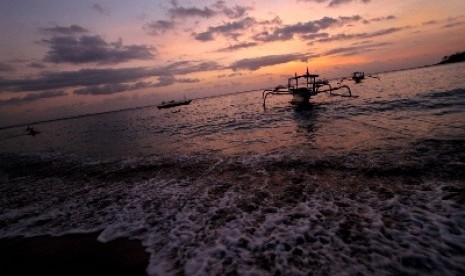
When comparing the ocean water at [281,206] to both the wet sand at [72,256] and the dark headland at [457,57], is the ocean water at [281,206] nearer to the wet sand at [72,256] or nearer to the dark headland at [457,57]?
the wet sand at [72,256]

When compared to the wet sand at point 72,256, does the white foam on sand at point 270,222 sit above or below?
below

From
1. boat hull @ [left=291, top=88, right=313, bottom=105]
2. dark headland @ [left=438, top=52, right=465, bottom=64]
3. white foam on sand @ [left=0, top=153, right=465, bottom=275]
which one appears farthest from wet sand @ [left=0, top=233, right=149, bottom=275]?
dark headland @ [left=438, top=52, right=465, bottom=64]

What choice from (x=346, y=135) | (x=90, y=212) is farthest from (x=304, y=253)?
(x=346, y=135)

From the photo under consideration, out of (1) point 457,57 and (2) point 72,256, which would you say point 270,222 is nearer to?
(2) point 72,256

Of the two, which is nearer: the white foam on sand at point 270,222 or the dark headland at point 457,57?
the white foam on sand at point 270,222

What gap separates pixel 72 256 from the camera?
19.5 ft

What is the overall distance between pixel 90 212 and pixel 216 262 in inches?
233

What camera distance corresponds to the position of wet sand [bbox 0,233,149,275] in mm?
5391

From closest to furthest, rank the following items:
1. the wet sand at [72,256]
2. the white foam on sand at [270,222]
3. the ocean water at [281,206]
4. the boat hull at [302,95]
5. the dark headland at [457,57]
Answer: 1. the white foam on sand at [270,222]
2. the ocean water at [281,206]
3. the wet sand at [72,256]
4. the boat hull at [302,95]
5. the dark headland at [457,57]

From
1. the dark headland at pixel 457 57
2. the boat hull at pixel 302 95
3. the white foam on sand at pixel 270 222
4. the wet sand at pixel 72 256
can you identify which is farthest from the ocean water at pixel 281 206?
the dark headland at pixel 457 57

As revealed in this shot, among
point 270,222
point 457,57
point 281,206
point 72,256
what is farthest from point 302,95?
point 457,57

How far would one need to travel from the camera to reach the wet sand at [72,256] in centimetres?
539

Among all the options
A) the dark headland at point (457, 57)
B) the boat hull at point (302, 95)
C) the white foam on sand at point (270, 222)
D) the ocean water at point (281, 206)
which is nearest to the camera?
the white foam on sand at point (270, 222)

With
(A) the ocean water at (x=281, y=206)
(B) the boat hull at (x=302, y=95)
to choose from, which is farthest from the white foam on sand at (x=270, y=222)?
(B) the boat hull at (x=302, y=95)
